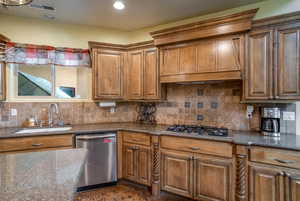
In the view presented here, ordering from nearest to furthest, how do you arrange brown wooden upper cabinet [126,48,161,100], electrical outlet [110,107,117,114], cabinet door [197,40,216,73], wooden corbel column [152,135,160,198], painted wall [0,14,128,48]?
cabinet door [197,40,216,73], wooden corbel column [152,135,160,198], painted wall [0,14,128,48], brown wooden upper cabinet [126,48,161,100], electrical outlet [110,107,117,114]

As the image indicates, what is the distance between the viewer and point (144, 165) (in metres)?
3.05

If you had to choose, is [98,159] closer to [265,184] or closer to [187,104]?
[187,104]

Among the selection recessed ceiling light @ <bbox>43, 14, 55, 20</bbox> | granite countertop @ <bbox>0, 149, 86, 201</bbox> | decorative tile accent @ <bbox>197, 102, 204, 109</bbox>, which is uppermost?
recessed ceiling light @ <bbox>43, 14, 55, 20</bbox>

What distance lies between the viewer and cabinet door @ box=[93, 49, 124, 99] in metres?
3.51

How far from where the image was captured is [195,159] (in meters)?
2.59

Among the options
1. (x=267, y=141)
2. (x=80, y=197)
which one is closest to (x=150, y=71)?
(x=267, y=141)

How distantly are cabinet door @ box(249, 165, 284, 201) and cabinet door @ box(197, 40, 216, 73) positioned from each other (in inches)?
54.0

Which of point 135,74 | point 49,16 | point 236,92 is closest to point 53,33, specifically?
point 49,16

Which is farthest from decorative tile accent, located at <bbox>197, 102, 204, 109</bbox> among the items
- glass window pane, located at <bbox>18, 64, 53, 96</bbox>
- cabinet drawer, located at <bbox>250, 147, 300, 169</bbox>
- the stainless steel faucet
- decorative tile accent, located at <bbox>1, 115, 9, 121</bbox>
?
decorative tile accent, located at <bbox>1, 115, 9, 121</bbox>

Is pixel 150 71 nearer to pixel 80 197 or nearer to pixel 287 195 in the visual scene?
pixel 80 197

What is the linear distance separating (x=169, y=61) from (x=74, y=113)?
6.42 ft

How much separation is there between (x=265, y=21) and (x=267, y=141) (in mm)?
1441

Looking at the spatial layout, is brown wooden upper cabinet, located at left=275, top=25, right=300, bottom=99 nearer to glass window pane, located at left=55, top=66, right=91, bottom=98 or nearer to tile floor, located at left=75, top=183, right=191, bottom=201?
tile floor, located at left=75, top=183, right=191, bottom=201

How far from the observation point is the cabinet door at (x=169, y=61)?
121 inches
